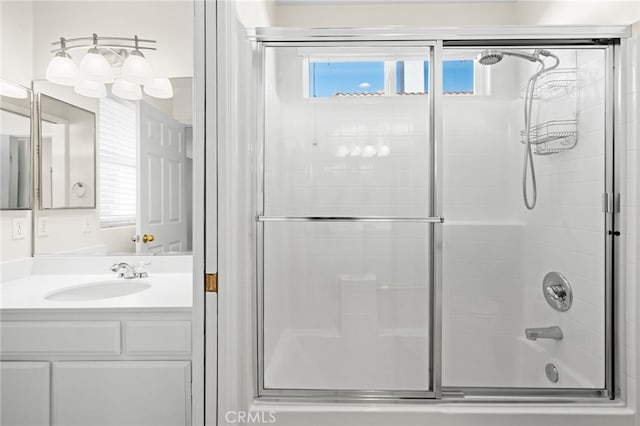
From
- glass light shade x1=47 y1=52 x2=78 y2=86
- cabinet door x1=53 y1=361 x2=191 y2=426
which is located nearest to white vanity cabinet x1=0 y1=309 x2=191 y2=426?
cabinet door x1=53 y1=361 x2=191 y2=426

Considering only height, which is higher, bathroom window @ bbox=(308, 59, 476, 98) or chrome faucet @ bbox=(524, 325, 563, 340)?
bathroom window @ bbox=(308, 59, 476, 98)

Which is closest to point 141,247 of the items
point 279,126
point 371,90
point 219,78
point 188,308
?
point 188,308

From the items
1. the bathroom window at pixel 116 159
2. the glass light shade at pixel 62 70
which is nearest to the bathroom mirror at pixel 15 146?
the glass light shade at pixel 62 70

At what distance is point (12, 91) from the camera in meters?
2.15

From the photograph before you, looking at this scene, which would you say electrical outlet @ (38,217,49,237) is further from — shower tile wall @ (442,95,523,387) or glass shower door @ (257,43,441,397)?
shower tile wall @ (442,95,523,387)

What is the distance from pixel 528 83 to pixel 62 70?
2507mm

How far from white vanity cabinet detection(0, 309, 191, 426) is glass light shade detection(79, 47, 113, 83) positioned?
4.17 ft

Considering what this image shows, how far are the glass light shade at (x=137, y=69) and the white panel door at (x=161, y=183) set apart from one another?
13cm

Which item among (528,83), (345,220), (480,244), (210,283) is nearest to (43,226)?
(210,283)

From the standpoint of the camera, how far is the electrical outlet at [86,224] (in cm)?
229

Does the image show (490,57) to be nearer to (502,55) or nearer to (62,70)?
(502,55)

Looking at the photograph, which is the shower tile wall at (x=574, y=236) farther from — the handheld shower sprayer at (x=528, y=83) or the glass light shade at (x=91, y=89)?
the glass light shade at (x=91, y=89)

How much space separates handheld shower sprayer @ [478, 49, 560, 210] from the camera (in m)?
1.96

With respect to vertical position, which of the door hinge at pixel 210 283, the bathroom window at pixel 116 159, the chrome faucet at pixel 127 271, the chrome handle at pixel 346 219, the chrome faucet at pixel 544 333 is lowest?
the chrome faucet at pixel 544 333
